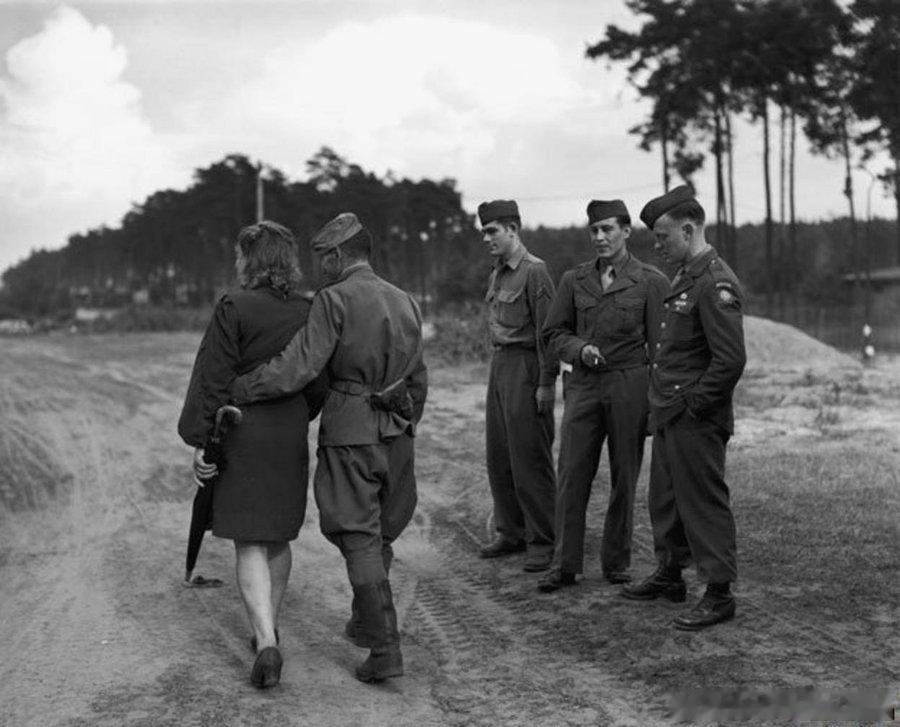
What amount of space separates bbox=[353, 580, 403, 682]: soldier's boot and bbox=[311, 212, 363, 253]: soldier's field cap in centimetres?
148

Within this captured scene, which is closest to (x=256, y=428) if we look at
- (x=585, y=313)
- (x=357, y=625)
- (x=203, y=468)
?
(x=203, y=468)

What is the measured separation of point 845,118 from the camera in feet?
135

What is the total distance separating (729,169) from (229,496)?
41356 millimetres

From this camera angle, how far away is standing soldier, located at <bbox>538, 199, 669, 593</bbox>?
6.30 m

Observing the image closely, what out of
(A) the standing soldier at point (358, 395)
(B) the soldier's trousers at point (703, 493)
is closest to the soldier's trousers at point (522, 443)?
(B) the soldier's trousers at point (703, 493)

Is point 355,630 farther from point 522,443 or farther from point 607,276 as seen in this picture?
point 607,276

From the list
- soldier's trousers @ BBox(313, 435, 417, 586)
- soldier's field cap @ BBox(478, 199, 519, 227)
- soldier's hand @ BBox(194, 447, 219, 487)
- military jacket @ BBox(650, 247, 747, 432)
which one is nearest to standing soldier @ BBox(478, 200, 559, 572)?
soldier's field cap @ BBox(478, 199, 519, 227)

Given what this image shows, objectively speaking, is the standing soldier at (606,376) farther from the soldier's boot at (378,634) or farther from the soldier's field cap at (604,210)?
the soldier's boot at (378,634)

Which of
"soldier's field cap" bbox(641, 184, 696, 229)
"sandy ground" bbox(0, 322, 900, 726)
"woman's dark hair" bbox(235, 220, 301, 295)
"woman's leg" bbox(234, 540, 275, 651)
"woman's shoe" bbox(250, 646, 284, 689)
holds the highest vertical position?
"soldier's field cap" bbox(641, 184, 696, 229)

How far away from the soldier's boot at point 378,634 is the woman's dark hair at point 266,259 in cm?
134

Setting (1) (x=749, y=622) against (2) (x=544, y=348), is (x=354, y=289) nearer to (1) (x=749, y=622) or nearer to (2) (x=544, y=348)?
(2) (x=544, y=348)

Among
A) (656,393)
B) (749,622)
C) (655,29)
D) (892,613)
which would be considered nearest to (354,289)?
(656,393)

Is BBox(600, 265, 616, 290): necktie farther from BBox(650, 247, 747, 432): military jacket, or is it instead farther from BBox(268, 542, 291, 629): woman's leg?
BBox(268, 542, 291, 629): woman's leg

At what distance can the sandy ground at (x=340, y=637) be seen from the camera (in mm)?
4641
